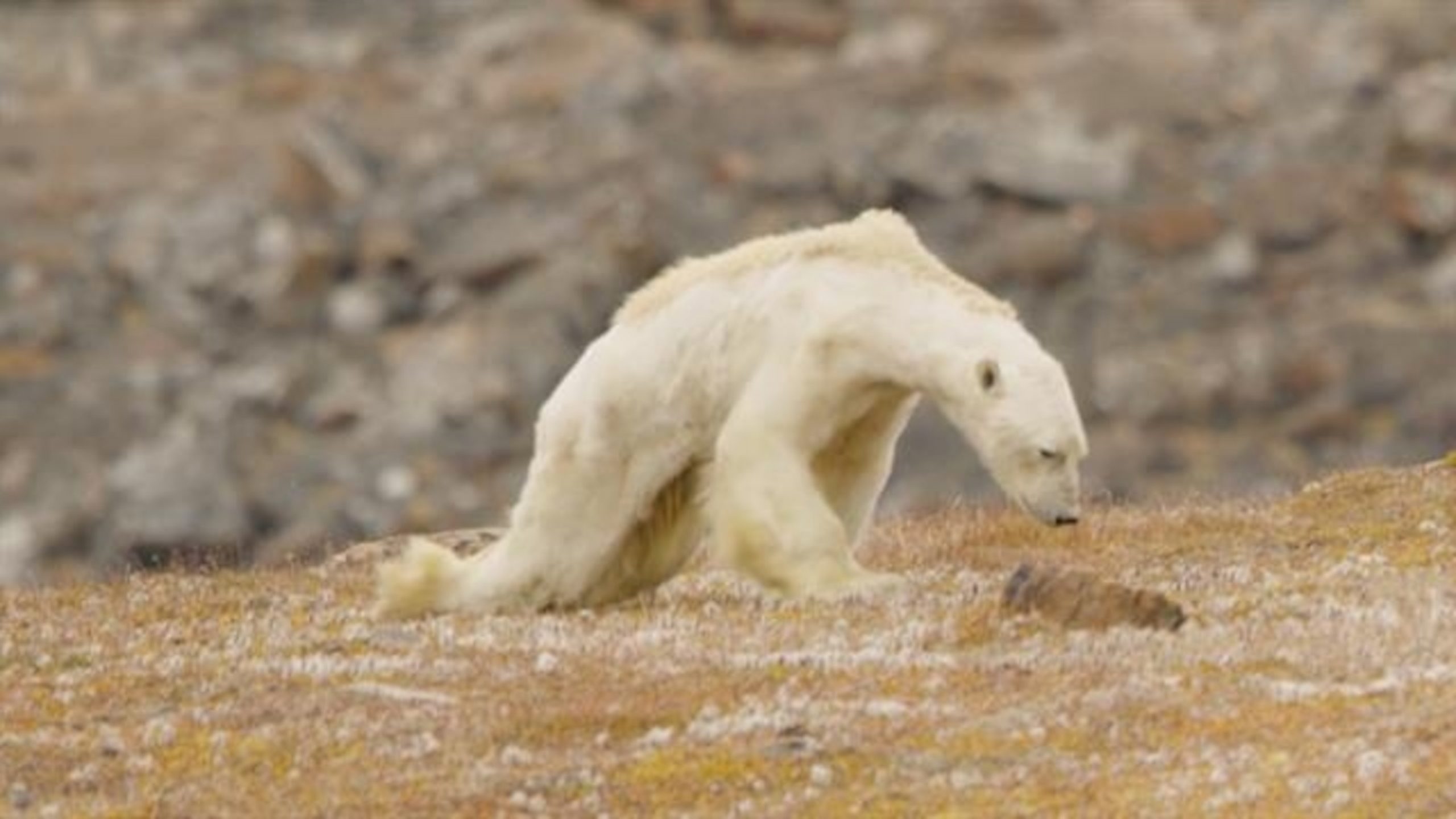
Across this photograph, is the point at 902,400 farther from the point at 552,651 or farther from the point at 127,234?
the point at 127,234

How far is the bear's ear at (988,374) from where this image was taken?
2267 centimetres

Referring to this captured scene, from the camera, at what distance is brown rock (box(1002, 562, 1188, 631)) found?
20391 mm

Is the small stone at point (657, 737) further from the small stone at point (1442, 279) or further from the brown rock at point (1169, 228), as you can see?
the brown rock at point (1169, 228)

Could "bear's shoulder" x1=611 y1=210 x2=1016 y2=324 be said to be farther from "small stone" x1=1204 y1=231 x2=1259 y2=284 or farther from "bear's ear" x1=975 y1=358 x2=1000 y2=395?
"small stone" x1=1204 y1=231 x2=1259 y2=284

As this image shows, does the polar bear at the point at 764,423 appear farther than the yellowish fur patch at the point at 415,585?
No

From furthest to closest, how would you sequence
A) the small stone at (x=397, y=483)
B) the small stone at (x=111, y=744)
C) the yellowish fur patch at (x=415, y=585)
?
the small stone at (x=397, y=483)
the yellowish fur patch at (x=415, y=585)
the small stone at (x=111, y=744)

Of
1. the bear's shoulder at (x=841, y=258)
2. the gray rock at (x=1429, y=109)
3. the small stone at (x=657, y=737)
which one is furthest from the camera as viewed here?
the gray rock at (x=1429, y=109)

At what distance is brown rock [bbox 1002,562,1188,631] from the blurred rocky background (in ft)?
134

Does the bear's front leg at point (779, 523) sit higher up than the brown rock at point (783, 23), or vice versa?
the bear's front leg at point (779, 523)

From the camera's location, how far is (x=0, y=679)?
830 inches

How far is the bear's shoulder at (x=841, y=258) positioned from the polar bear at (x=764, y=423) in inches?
0.7

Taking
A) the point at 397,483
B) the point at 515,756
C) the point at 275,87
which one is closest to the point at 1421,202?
the point at 397,483

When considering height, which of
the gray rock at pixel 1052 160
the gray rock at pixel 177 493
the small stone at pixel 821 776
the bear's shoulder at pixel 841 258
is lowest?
the gray rock at pixel 177 493

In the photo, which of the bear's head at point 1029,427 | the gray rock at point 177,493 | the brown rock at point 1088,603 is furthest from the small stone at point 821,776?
the gray rock at point 177,493
